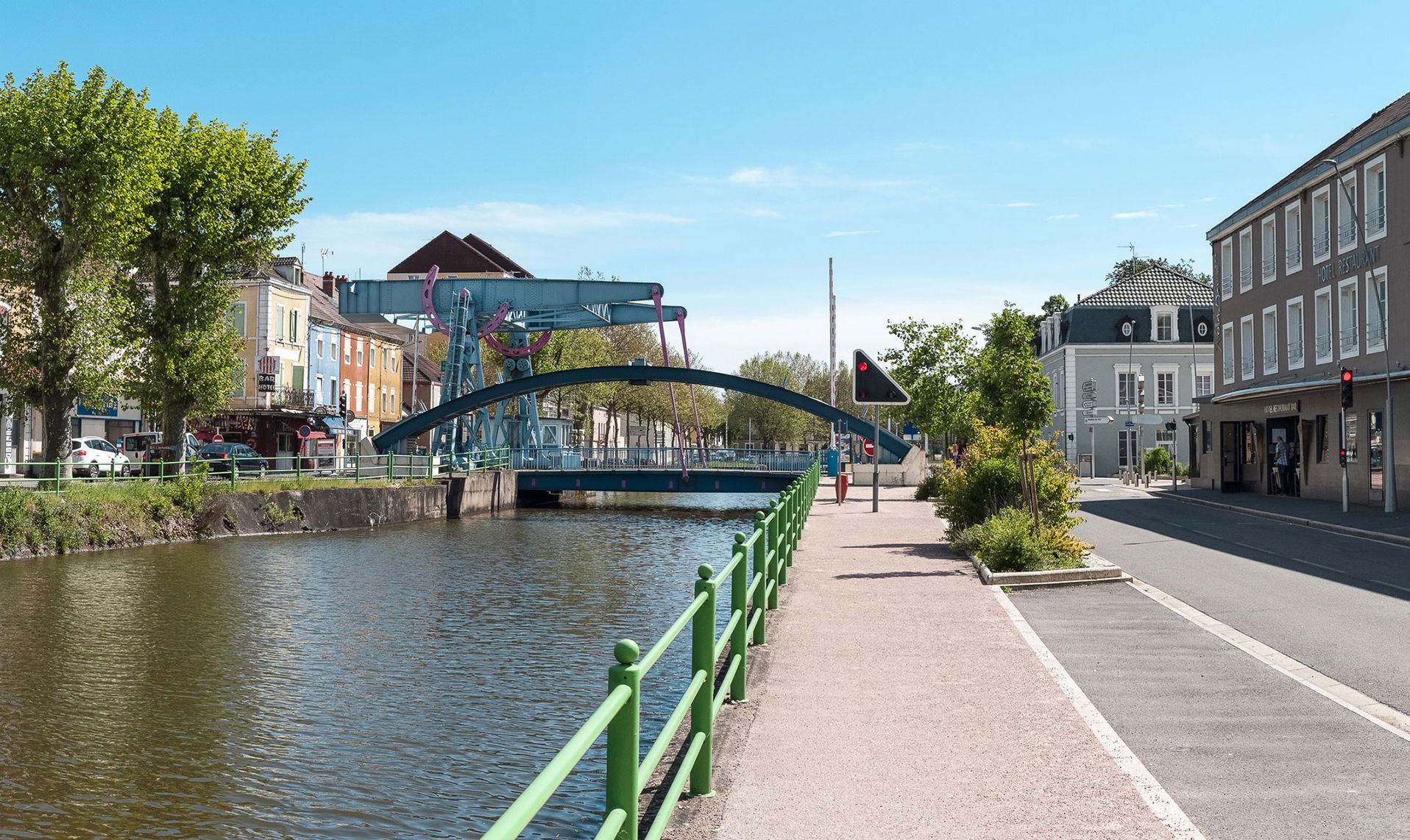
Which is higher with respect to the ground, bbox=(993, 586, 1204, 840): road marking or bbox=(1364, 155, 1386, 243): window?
bbox=(1364, 155, 1386, 243): window

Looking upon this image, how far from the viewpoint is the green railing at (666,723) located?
2.85 meters

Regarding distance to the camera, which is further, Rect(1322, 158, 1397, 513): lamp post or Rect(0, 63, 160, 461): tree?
Rect(1322, 158, 1397, 513): lamp post

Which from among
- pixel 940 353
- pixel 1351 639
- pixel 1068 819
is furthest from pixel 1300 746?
pixel 940 353

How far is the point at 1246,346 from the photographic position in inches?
1571

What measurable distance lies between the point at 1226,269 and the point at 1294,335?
6.39 m

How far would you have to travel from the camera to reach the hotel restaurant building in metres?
29.1

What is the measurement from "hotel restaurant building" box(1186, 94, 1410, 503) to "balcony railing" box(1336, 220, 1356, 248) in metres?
0.03

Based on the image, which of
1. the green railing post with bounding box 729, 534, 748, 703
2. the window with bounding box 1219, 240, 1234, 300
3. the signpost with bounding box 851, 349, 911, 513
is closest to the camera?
the green railing post with bounding box 729, 534, 748, 703

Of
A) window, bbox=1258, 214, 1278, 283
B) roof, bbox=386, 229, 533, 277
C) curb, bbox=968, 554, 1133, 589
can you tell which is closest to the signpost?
curb, bbox=968, 554, 1133, 589

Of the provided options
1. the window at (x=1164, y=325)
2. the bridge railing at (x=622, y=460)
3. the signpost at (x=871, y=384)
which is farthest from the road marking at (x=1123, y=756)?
the window at (x=1164, y=325)

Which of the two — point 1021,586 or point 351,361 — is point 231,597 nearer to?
point 1021,586

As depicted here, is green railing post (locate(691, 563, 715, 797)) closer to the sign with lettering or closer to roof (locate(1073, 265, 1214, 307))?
the sign with lettering

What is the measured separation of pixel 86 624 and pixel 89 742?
19.2ft

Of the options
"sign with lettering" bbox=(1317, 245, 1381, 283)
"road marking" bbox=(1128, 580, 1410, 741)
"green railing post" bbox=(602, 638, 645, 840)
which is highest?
"sign with lettering" bbox=(1317, 245, 1381, 283)
